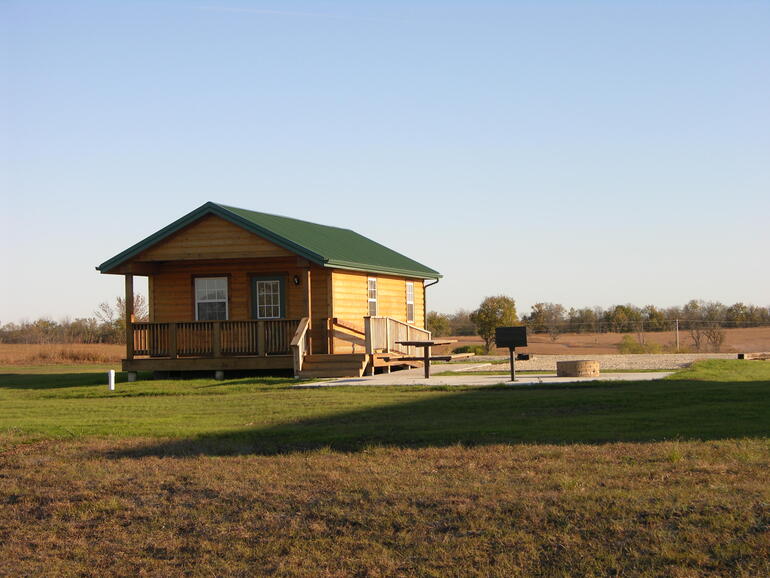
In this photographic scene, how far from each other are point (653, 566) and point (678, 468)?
2.70 metres

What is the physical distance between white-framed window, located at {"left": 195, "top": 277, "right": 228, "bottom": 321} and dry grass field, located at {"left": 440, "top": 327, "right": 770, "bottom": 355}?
17.3m

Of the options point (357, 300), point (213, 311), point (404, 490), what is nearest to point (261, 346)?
point (213, 311)

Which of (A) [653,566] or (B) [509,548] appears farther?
(B) [509,548]

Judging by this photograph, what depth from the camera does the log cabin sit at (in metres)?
24.1

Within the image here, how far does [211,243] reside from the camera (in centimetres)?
2466

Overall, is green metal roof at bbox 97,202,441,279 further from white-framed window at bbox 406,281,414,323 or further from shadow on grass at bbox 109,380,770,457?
shadow on grass at bbox 109,380,770,457

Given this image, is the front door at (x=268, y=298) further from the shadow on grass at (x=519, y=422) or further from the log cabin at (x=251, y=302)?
the shadow on grass at (x=519, y=422)

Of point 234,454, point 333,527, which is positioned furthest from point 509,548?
point 234,454

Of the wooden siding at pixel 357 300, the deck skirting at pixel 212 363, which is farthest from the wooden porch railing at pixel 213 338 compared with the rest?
the wooden siding at pixel 357 300

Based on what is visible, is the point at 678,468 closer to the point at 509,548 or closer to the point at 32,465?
the point at 509,548

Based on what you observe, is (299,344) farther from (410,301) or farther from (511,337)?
(410,301)

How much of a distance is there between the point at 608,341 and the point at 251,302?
31.8 meters

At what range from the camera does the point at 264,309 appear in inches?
1027

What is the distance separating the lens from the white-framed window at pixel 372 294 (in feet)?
91.1
